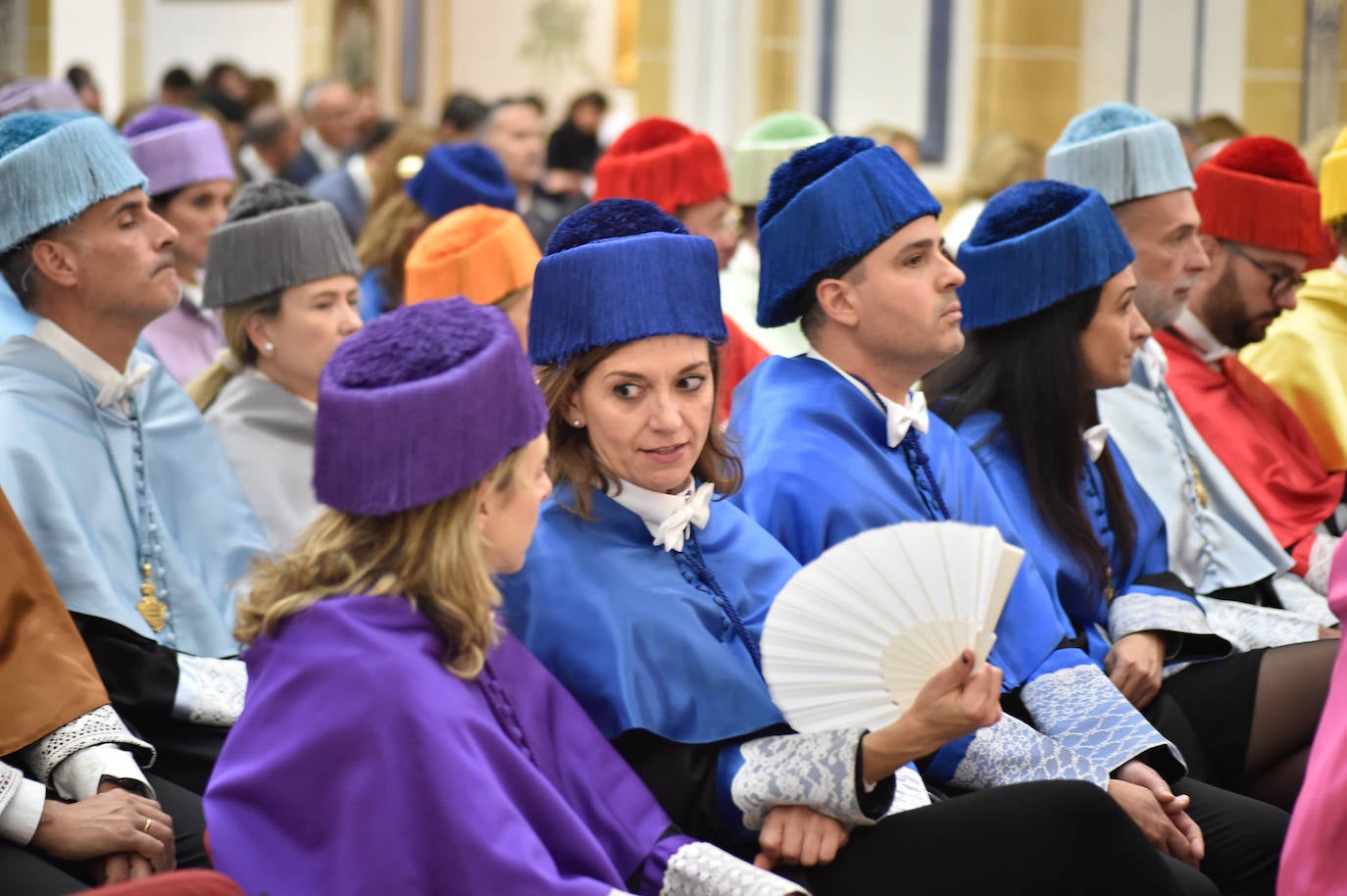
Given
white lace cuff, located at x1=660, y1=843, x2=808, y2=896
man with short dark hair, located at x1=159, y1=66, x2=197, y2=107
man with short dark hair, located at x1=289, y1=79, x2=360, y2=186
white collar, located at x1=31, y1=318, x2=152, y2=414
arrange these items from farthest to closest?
man with short dark hair, located at x1=159, y1=66, x2=197, y2=107 < man with short dark hair, located at x1=289, y1=79, x2=360, y2=186 < white collar, located at x1=31, y1=318, x2=152, y2=414 < white lace cuff, located at x1=660, y1=843, x2=808, y2=896

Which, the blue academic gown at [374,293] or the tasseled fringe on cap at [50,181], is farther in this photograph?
the blue academic gown at [374,293]

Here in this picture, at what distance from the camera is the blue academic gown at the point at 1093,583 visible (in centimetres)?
372

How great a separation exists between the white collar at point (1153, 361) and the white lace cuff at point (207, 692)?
2388 mm

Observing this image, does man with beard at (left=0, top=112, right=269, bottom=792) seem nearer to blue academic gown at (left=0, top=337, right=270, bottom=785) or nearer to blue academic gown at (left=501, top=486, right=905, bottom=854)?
blue academic gown at (left=0, top=337, right=270, bottom=785)

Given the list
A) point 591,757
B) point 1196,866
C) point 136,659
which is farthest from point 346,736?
point 1196,866

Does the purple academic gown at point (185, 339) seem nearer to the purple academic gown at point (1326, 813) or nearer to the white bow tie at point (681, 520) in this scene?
the white bow tie at point (681, 520)

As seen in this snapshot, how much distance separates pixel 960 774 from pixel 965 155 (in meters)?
6.50

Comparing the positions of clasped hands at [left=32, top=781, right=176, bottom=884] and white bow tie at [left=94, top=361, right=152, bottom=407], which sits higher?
white bow tie at [left=94, top=361, right=152, bottom=407]

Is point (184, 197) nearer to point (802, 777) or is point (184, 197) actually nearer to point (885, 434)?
point (885, 434)

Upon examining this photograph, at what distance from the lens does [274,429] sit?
425 centimetres

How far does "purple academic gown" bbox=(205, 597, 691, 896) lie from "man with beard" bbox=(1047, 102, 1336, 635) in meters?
2.28

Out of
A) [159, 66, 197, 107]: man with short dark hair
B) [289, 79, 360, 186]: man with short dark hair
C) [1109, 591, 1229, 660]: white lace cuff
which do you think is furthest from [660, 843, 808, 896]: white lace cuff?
[159, 66, 197, 107]: man with short dark hair

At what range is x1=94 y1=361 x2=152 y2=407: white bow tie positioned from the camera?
3.55 metres

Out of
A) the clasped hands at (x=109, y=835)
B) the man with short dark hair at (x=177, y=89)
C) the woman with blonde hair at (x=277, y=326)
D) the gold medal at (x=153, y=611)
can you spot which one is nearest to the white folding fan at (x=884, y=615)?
the clasped hands at (x=109, y=835)
